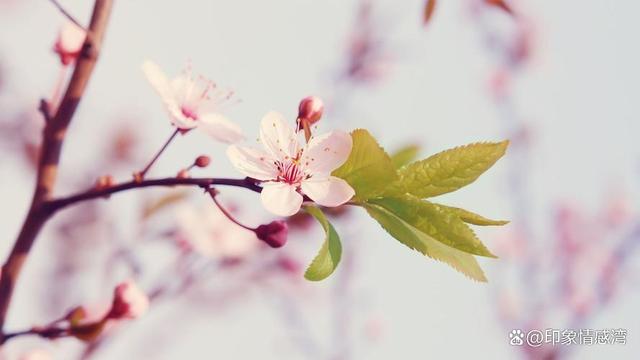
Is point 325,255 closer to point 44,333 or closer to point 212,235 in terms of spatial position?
point 44,333

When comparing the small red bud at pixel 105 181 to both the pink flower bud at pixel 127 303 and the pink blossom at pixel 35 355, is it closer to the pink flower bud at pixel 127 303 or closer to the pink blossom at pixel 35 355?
the pink flower bud at pixel 127 303

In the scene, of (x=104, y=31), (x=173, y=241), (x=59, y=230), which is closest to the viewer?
(x=104, y=31)

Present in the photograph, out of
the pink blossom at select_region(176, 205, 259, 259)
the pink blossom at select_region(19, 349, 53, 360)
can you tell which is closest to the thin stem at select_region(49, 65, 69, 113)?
the pink blossom at select_region(19, 349, 53, 360)

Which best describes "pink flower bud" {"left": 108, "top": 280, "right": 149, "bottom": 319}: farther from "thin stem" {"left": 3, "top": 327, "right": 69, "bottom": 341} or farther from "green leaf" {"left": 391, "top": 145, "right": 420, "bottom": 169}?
"green leaf" {"left": 391, "top": 145, "right": 420, "bottom": 169}

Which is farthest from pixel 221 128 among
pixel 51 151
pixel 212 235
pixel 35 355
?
pixel 212 235

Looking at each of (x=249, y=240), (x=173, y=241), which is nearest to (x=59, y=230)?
(x=249, y=240)

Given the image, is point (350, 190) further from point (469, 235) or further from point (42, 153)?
point (42, 153)
